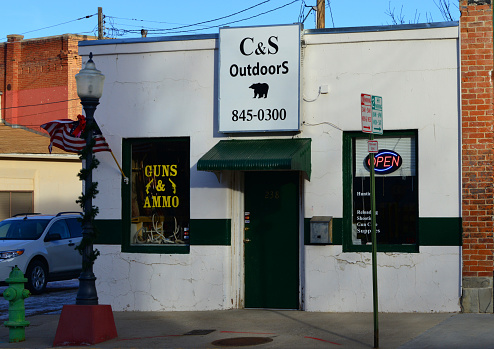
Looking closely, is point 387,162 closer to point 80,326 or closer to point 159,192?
point 159,192

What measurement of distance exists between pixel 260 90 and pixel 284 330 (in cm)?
431

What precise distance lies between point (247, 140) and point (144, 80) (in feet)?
7.33

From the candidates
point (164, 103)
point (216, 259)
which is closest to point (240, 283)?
point (216, 259)

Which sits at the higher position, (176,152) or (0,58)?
(0,58)

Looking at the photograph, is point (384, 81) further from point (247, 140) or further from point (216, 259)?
point (216, 259)

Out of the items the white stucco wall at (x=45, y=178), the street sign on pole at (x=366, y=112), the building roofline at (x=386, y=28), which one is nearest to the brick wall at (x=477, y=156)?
the building roofline at (x=386, y=28)

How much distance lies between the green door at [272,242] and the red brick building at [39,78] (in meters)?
28.3

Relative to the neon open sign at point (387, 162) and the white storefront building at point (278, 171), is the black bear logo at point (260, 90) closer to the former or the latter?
the white storefront building at point (278, 171)

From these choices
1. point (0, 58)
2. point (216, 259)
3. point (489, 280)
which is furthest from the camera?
point (0, 58)

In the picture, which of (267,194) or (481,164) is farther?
(267,194)

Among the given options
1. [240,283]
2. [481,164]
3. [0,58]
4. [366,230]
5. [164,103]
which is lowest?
[240,283]

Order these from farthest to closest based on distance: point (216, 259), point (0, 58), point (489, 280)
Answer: point (0, 58) → point (216, 259) → point (489, 280)

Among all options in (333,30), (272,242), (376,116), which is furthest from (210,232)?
(376,116)

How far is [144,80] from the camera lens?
14.7m
